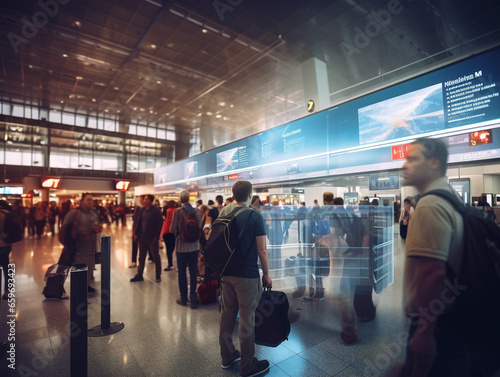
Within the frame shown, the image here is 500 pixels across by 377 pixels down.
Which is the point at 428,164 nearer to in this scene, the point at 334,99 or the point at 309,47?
the point at 309,47

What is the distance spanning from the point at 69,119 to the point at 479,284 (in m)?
23.7

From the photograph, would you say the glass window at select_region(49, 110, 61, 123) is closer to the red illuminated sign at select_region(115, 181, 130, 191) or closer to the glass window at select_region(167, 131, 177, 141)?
the glass window at select_region(167, 131, 177, 141)

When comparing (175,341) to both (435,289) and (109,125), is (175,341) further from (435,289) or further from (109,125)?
(109,125)

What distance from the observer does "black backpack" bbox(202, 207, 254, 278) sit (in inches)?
85.7

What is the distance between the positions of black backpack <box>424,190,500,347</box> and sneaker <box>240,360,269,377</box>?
1.73m

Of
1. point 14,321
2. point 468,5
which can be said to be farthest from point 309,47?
point 14,321

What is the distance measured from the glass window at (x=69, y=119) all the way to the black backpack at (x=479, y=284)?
75.3 ft

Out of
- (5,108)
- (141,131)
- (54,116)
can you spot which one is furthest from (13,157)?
(141,131)

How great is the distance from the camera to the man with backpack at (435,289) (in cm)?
112

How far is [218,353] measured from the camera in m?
2.64

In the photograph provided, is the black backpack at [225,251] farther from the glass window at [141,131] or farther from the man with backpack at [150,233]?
the glass window at [141,131]

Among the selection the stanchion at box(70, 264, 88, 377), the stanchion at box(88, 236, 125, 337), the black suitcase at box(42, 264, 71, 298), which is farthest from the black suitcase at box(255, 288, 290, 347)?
the black suitcase at box(42, 264, 71, 298)

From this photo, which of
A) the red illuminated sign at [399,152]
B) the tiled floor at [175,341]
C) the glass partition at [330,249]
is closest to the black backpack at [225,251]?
the tiled floor at [175,341]

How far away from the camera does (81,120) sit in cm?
1934
